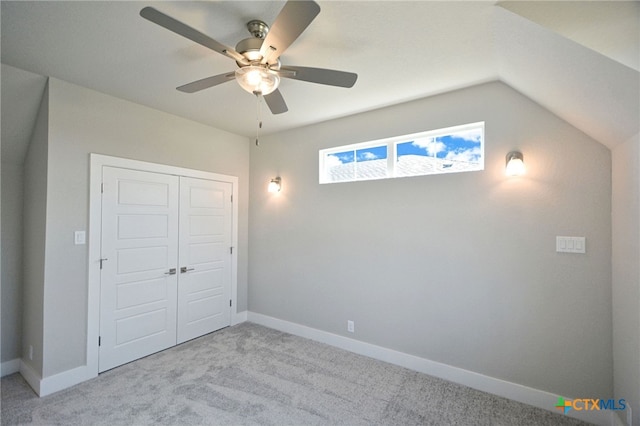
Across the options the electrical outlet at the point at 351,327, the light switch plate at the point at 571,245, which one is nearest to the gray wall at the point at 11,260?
the electrical outlet at the point at 351,327

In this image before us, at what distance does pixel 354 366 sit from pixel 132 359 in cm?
234

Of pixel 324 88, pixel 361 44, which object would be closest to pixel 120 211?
pixel 324 88

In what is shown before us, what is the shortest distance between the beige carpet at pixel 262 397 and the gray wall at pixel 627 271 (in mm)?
597

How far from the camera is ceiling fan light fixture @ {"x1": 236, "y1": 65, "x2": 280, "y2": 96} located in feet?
5.37

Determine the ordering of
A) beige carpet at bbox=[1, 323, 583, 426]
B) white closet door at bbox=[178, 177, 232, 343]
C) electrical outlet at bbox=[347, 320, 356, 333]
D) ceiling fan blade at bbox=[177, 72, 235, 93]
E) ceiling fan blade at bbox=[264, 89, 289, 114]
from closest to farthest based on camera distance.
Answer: ceiling fan blade at bbox=[177, 72, 235, 93] < ceiling fan blade at bbox=[264, 89, 289, 114] < beige carpet at bbox=[1, 323, 583, 426] < electrical outlet at bbox=[347, 320, 356, 333] < white closet door at bbox=[178, 177, 232, 343]

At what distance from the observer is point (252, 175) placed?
13.8 feet

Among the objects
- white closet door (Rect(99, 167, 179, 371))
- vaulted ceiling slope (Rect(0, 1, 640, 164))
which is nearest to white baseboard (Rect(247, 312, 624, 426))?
white closet door (Rect(99, 167, 179, 371))

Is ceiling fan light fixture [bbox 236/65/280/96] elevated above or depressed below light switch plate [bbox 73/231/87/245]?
above

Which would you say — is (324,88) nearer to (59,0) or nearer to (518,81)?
(518,81)

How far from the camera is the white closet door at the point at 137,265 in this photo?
2.76 metres

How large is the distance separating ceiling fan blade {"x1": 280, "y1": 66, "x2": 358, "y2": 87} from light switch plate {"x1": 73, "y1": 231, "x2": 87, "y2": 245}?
2453 mm

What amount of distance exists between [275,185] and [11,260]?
2832mm

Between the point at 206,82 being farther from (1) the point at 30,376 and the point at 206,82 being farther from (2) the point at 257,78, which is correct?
(1) the point at 30,376

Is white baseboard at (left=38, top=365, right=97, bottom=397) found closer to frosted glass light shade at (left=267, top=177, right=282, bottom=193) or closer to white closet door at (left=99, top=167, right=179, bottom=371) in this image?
white closet door at (left=99, top=167, right=179, bottom=371)
